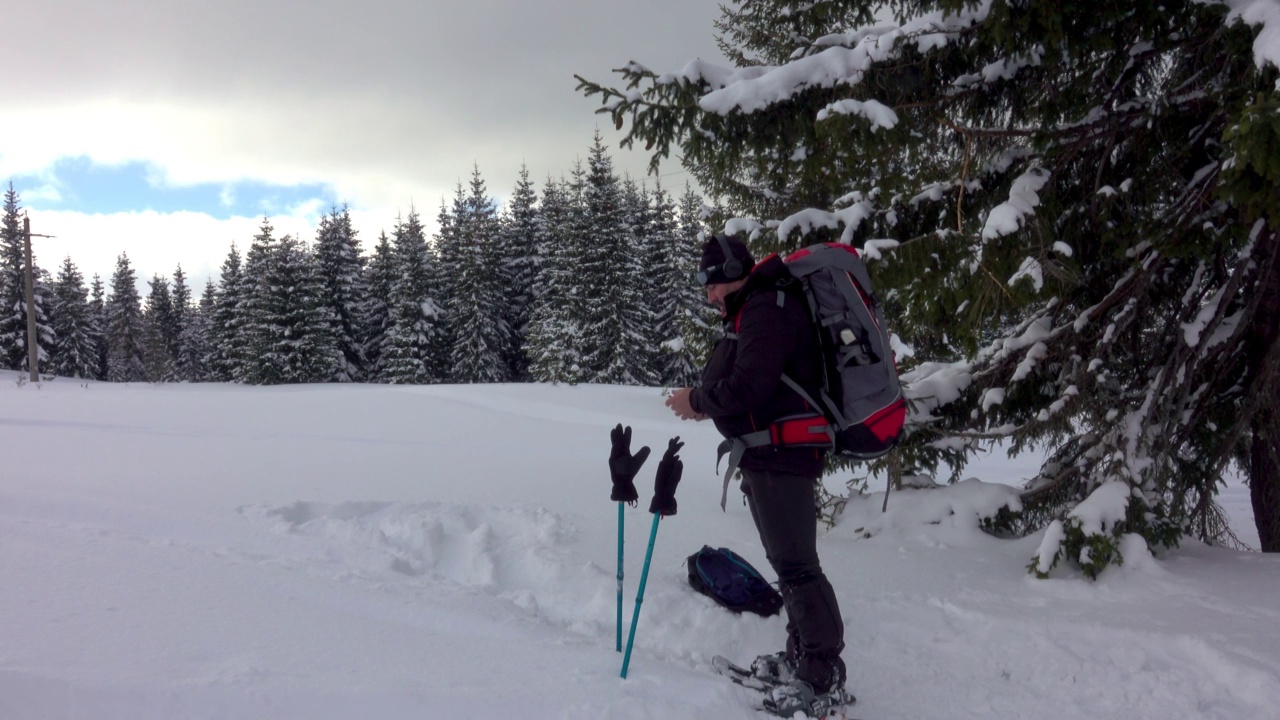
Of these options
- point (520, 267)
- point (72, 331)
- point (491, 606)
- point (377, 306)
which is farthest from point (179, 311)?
point (491, 606)

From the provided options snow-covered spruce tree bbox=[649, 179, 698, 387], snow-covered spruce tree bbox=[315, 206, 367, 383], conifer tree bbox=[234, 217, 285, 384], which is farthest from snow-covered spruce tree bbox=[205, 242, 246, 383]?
snow-covered spruce tree bbox=[649, 179, 698, 387]

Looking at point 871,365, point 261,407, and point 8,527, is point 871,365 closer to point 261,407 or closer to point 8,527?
point 8,527

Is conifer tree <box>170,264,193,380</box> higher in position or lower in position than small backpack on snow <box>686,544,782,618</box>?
higher

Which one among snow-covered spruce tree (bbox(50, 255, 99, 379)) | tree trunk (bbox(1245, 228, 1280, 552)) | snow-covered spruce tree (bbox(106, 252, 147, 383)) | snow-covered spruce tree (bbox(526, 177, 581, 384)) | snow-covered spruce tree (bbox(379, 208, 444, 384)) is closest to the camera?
tree trunk (bbox(1245, 228, 1280, 552))

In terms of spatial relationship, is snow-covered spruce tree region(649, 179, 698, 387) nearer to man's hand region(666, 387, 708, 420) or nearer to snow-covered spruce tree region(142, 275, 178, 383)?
man's hand region(666, 387, 708, 420)

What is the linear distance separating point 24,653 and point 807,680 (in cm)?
301

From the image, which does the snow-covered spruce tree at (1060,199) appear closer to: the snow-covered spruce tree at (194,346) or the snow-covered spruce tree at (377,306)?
the snow-covered spruce tree at (377,306)

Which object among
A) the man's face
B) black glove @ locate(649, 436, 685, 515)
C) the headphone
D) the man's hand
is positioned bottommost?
black glove @ locate(649, 436, 685, 515)

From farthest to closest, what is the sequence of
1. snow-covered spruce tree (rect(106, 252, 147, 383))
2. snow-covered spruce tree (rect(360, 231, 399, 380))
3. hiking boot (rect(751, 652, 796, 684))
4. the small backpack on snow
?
snow-covered spruce tree (rect(106, 252, 147, 383))
snow-covered spruce tree (rect(360, 231, 399, 380))
the small backpack on snow
hiking boot (rect(751, 652, 796, 684))

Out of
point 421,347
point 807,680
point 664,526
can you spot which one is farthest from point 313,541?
point 421,347

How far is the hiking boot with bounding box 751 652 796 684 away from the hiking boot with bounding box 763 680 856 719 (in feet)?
0.32

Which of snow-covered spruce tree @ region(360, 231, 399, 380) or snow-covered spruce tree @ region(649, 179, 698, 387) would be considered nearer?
snow-covered spruce tree @ region(649, 179, 698, 387)

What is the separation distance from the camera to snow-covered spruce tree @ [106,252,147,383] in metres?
54.7

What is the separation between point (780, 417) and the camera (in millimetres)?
3121
